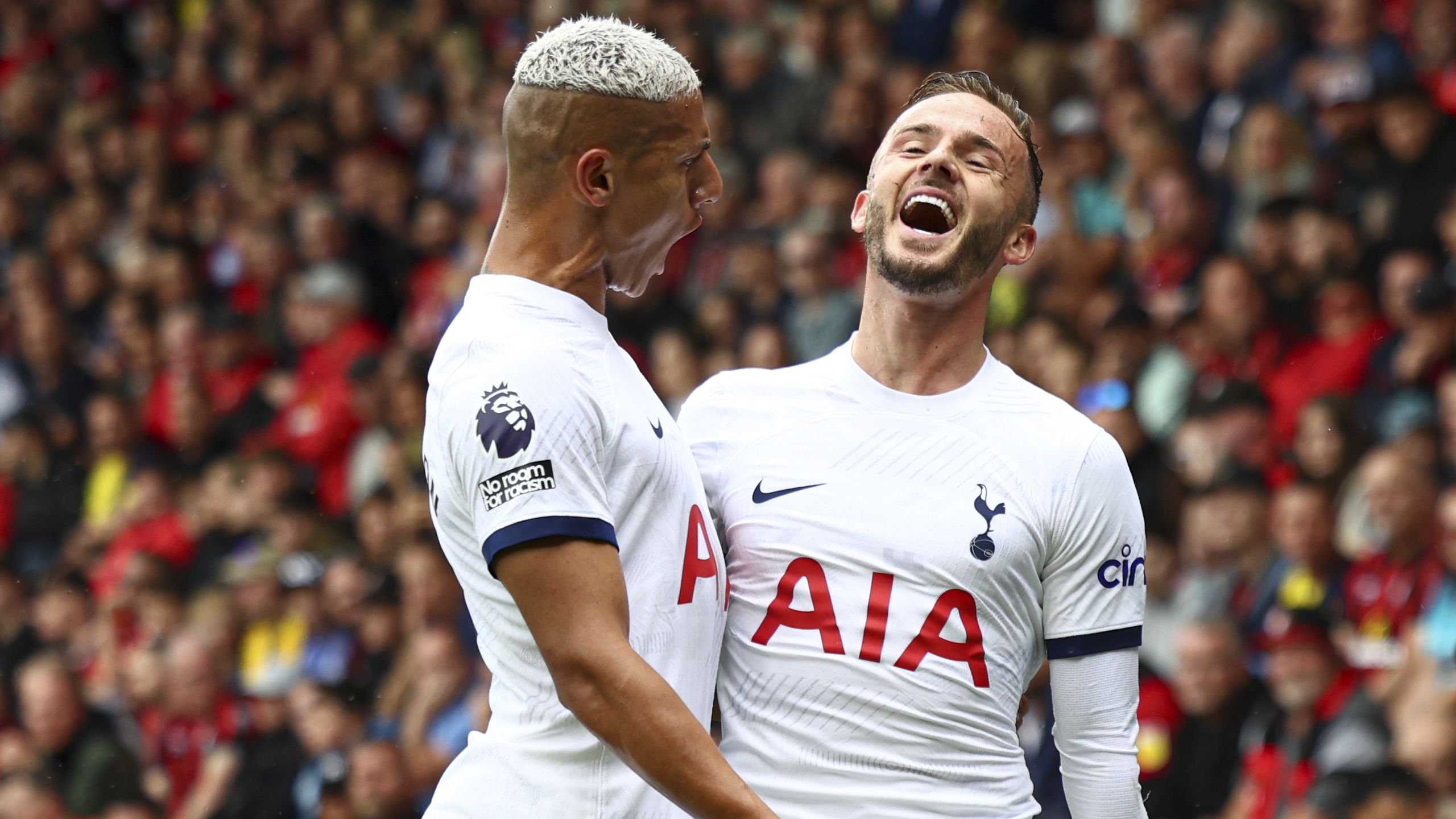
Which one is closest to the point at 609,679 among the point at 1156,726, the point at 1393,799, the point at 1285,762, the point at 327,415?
the point at 1393,799

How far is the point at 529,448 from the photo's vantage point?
2537 mm

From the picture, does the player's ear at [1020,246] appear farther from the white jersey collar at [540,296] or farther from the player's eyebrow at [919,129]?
the white jersey collar at [540,296]

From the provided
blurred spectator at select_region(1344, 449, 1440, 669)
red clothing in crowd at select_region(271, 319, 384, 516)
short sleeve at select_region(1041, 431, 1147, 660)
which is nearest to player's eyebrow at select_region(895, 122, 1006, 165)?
short sleeve at select_region(1041, 431, 1147, 660)

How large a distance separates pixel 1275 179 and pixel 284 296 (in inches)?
228

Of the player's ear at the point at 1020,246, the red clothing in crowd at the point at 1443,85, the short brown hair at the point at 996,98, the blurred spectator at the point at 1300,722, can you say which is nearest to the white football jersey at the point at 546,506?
the player's ear at the point at 1020,246

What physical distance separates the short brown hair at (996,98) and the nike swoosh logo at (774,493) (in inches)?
28.2

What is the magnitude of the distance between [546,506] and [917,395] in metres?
1.07

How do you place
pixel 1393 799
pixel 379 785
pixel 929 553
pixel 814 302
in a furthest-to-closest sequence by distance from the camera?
pixel 814 302 < pixel 379 785 < pixel 1393 799 < pixel 929 553

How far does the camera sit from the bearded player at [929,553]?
3.10m

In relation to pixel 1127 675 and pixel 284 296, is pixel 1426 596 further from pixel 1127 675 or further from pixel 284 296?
pixel 284 296

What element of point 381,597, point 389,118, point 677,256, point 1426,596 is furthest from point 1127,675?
point 389,118

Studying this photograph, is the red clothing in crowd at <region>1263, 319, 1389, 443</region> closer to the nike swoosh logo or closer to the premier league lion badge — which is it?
the nike swoosh logo

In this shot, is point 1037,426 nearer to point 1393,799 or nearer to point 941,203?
point 941,203

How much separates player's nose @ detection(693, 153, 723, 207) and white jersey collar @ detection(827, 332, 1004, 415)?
598 mm
